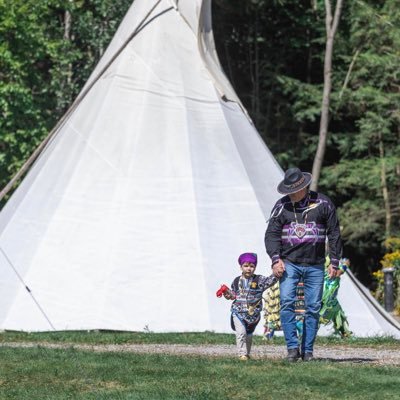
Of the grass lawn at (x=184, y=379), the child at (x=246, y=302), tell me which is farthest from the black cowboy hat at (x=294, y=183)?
the grass lawn at (x=184, y=379)

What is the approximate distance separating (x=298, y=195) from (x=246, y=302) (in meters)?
1.12

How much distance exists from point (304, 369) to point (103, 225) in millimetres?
5744

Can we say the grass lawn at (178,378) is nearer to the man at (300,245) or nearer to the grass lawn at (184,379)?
the grass lawn at (184,379)

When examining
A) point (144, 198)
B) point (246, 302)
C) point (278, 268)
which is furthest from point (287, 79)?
point (278, 268)

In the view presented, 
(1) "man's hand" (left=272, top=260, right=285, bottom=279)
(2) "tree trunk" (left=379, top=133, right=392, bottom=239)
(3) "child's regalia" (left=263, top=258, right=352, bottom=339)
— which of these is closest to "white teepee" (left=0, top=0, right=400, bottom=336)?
(3) "child's regalia" (left=263, top=258, right=352, bottom=339)

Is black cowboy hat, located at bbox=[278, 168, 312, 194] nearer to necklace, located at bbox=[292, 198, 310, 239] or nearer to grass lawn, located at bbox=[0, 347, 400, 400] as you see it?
necklace, located at bbox=[292, 198, 310, 239]

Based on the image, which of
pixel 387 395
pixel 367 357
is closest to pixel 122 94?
pixel 367 357

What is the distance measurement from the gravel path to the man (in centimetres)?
71

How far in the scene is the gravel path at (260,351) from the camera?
36.8 feet

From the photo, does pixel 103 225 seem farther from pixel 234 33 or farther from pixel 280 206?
pixel 234 33

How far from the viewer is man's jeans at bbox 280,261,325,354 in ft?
34.2

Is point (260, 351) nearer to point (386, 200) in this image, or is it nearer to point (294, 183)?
point (294, 183)

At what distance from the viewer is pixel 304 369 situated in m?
9.60

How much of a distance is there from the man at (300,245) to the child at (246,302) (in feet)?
0.90
